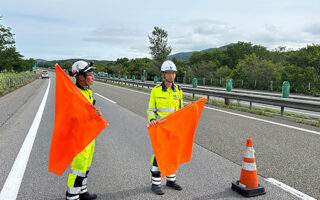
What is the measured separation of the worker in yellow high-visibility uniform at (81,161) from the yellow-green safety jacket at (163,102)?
104 cm

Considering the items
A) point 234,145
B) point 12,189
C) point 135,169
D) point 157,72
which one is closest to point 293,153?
point 234,145

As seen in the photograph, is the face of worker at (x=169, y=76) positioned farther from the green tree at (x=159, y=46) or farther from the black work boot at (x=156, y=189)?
the green tree at (x=159, y=46)

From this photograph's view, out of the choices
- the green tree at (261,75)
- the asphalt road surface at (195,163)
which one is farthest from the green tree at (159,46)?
the asphalt road surface at (195,163)

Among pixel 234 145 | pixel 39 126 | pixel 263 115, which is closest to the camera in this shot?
pixel 234 145

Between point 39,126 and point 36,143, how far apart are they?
2386mm

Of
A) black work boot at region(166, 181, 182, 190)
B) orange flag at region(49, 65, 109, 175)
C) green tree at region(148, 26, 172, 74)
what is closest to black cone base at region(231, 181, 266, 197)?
black work boot at region(166, 181, 182, 190)

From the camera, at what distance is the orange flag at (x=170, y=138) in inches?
154

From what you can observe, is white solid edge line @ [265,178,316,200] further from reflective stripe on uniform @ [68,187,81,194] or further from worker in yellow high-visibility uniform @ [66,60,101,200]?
reflective stripe on uniform @ [68,187,81,194]

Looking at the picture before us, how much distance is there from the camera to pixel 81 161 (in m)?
3.44

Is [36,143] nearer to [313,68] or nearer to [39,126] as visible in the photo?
[39,126]

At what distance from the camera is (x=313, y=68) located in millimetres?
30375

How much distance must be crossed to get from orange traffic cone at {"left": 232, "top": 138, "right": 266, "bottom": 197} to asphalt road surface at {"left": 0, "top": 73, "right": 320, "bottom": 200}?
112mm

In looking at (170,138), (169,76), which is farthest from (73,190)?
(169,76)

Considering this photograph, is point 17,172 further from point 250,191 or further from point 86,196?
point 250,191
